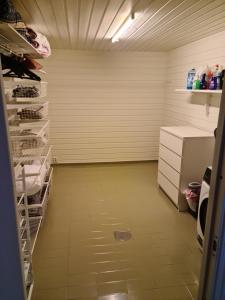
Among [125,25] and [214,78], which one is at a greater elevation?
[125,25]

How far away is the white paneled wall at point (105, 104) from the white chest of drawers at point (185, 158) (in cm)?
175

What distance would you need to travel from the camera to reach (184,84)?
4.29m

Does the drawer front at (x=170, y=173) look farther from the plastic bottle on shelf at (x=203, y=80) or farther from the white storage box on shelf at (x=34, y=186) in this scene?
the white storage box on shelf at (x=34, y=186)

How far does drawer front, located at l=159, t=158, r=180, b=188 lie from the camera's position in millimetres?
3412

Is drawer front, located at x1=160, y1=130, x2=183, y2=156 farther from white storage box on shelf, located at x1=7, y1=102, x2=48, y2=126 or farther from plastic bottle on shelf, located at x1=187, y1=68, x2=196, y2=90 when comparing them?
white storage box on shelf, located at x1=7, y1=102, x2=48, y2=126

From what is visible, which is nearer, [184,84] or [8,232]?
[8,232]

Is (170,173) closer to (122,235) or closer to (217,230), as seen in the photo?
(122,235)

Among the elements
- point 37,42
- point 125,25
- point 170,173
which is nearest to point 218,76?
point 125,25

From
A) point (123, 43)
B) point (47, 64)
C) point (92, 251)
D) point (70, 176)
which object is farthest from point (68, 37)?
point (92, 251)

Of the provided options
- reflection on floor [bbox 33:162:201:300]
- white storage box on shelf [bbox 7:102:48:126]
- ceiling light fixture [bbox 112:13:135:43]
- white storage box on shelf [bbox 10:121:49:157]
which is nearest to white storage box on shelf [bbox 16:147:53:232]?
white storage box on shelf [bbox 10:121:49:157]

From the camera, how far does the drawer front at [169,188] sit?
347cm

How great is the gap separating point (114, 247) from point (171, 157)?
5.28 feet

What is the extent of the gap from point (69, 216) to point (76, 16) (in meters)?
2.44

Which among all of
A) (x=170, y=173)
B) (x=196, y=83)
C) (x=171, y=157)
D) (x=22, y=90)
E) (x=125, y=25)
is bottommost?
(x=170, y=173)
